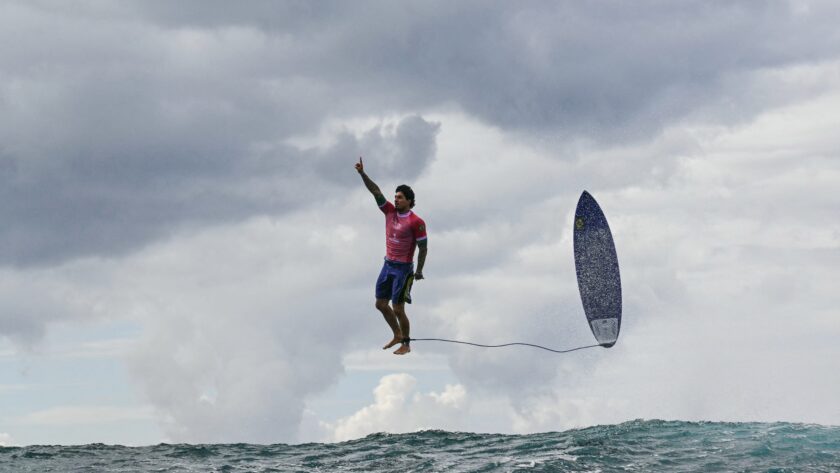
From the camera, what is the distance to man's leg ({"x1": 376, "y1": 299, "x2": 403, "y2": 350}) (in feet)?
67.8

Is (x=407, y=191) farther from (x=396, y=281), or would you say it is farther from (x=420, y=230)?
(x=396, y=281)

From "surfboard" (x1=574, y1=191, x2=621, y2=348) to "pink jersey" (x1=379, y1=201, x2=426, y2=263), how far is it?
593 centimetres

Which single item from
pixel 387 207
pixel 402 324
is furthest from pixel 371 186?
pixel 402 324

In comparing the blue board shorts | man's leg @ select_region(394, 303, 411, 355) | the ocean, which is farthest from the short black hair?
the ocean

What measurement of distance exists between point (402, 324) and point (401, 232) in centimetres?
225

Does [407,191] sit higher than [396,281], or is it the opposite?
[407,191]

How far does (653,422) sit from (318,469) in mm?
8872

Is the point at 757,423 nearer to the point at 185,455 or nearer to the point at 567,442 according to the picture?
the point at 567,442

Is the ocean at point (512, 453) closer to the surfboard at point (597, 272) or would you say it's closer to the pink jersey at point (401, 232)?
the surfboard at point (597, 272)

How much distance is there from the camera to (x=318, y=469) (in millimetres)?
18109

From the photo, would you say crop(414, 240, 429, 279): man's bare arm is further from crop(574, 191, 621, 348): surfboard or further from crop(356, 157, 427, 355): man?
crop(574, 191, 621, 348): surfboard

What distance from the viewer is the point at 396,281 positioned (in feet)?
66.6

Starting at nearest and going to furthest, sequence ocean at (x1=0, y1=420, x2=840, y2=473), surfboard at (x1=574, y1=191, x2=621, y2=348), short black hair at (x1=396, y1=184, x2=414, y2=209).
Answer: ocean at (x1=0, y1=420, x2=840, y2=473) → short black hair at (x1=396, y1=184, x2=414, y2=209) → surfboard at (x1=574, y1=191, x2=621, y2=348)

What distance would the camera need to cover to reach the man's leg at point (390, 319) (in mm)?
20656
